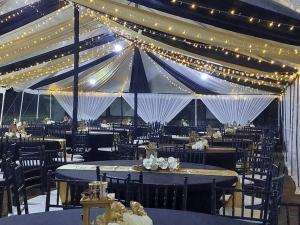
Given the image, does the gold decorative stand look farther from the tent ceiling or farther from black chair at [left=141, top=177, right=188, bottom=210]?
the tent ceiling

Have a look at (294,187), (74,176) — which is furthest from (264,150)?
(74,176)

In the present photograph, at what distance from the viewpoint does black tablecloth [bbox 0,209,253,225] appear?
2570 millimetres

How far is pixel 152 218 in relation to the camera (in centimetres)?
266

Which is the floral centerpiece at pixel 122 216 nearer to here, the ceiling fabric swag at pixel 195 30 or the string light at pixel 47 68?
the ceiling fabric swag at pixel 195 30

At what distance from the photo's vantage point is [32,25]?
9094 millimetres

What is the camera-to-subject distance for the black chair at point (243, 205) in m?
3.17

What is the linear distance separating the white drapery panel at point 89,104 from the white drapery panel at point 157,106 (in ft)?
2.49

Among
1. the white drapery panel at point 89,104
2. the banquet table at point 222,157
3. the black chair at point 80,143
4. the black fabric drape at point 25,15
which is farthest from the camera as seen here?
the white drapery panel at point 89,104

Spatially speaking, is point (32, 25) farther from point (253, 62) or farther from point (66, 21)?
point (253, 62)

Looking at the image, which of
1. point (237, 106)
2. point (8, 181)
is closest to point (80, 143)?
point (8, 181)

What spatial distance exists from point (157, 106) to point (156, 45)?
748 cm

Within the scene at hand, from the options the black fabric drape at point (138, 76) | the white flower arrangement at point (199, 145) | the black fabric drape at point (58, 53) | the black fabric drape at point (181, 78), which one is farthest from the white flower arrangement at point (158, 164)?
the black fabric drape at point (138, 76)

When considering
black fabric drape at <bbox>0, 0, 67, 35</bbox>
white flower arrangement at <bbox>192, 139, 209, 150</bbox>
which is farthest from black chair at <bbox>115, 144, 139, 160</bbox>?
black fabric drape at <bbox>0, 0, 67, 35</bbox>

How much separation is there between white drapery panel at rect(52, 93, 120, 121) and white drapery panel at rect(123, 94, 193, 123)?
758 millimetres
